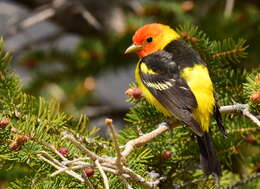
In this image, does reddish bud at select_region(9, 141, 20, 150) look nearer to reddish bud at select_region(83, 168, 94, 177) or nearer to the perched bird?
reddish bud at select_region(83, 168, 94, 177)

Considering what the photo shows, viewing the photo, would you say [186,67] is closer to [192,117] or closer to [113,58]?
[192,117]

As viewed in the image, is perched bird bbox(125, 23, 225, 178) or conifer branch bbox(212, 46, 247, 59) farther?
conifer branch bbox(212, 46, 247, 59)

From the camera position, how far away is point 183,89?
2.23m

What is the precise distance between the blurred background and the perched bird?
2.43 feet

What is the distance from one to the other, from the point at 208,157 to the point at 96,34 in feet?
8.11

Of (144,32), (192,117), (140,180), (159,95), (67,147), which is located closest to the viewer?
(140,180)

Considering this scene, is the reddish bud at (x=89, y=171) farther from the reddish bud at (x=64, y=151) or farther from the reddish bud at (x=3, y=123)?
the reddish bud at (x=3, y=123)

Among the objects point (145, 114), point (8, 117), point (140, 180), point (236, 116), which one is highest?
point (8, 117)

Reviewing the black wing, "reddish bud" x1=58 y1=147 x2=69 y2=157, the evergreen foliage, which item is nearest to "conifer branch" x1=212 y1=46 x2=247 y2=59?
the evergreen foliage

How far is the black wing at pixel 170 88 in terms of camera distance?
208cm

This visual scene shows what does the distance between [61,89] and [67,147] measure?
1.86 meters

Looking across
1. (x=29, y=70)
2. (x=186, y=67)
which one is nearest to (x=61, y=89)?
(x=29, y=70)

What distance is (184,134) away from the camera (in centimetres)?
209

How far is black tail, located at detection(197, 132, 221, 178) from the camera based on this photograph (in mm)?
1761
